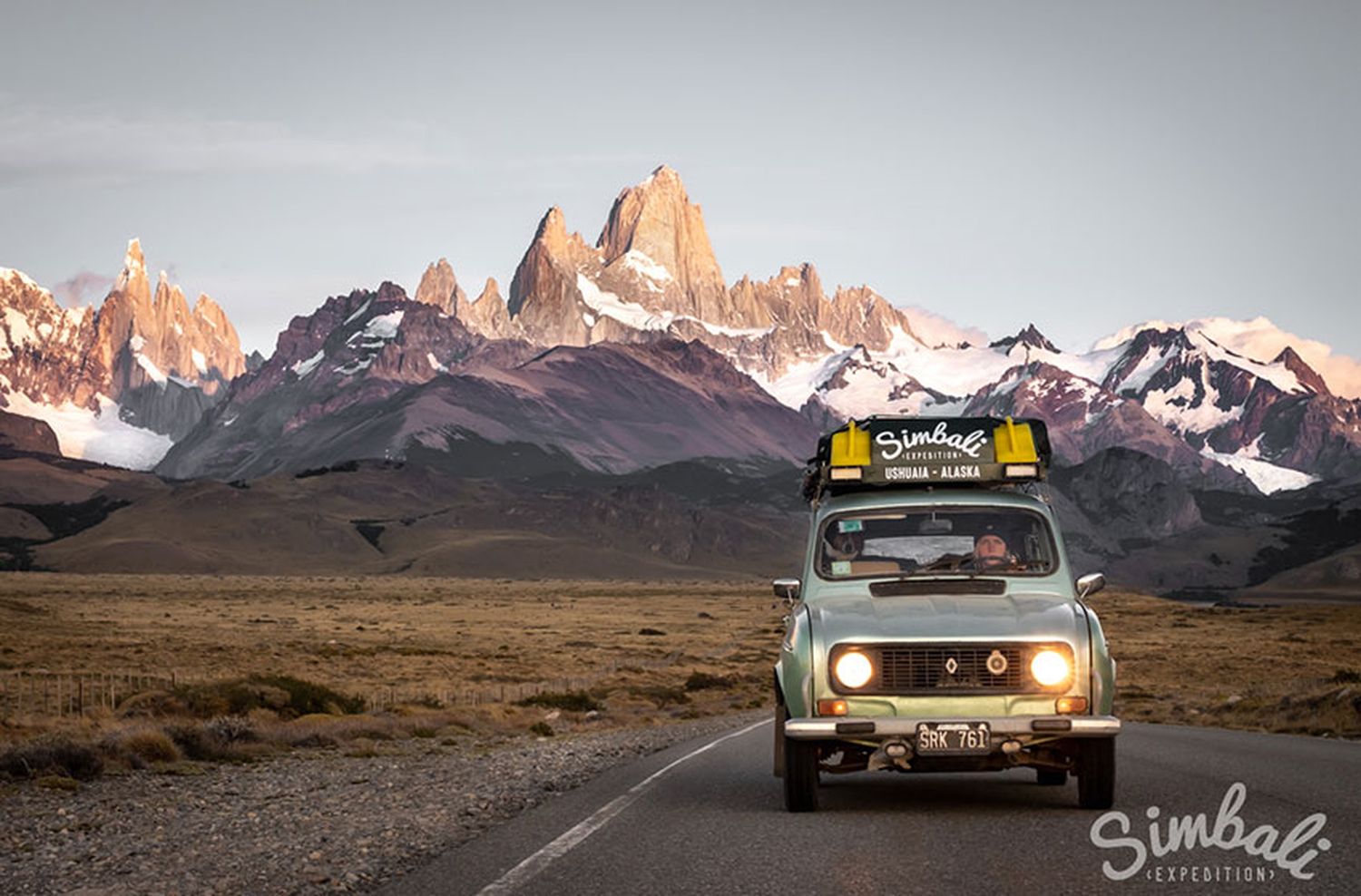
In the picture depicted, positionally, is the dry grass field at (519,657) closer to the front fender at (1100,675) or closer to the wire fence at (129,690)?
the wire fence at (129,690)

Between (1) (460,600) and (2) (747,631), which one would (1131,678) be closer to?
(2) (747,631)

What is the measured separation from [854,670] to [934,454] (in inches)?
129

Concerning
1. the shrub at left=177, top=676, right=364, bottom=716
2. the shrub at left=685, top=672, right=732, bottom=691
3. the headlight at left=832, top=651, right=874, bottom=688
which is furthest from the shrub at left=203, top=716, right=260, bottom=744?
the shrub at left=685, top=672, right=732, bottom=691

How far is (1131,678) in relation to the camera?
206 feet

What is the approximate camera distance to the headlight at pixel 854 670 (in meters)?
13.2

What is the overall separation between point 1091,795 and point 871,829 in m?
2.14

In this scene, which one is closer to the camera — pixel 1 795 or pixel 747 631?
pixel 1 795

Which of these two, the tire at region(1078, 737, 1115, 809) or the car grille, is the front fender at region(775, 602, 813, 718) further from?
the tire at region(1078, 737, 1115, 809)

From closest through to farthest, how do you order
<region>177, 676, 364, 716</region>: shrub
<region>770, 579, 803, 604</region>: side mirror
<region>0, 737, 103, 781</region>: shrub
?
<region>770, 579, 803, 604</region>: side mirror
<region>0, 737, 103, 781</region>: shrub
<region>177, 676, 364, 716</region>: shrub

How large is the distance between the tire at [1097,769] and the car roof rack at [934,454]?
313cm

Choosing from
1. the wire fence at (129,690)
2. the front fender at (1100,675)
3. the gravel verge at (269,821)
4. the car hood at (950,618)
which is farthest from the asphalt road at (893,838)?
the wire fence at (129,690)

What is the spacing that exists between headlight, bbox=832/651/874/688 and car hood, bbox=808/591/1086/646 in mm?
160

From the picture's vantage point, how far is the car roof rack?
Result: 15656mm

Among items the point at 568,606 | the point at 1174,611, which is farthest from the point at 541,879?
the point at 1174,611
